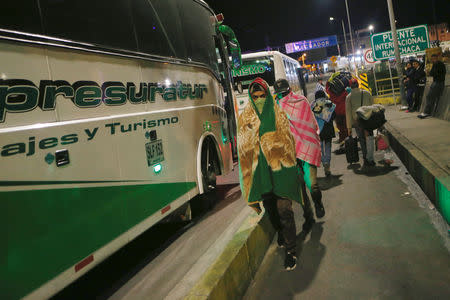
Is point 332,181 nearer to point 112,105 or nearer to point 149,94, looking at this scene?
point 149,94

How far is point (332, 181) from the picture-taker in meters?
7.43

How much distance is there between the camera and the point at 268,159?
394 centimetres

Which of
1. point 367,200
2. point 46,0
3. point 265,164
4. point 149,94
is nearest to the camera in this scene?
point 46,0

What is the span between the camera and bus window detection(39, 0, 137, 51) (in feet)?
11.7

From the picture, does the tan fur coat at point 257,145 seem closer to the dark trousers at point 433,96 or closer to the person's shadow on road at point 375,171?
the person's shadow on road at point 375,171

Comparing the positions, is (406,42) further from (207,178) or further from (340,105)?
(207,178)

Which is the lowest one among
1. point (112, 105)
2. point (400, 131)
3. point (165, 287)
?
point (165, 287)

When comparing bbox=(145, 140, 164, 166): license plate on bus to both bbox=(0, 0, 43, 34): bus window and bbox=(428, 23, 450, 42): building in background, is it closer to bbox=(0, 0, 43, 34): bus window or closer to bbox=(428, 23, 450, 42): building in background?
bbox=(0, 0, 43, 34): bus window

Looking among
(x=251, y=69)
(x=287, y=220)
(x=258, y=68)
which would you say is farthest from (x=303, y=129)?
(x=258, y=68)

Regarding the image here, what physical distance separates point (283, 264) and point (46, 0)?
3.59 meters

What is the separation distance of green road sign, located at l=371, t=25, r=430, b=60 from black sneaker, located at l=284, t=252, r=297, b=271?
13.9m

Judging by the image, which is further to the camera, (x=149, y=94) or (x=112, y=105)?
(x=149, y=94)

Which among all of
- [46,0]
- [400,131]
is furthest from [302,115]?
[400,131]

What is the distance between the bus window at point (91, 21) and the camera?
3557 millimetres
